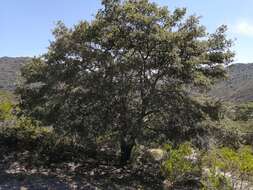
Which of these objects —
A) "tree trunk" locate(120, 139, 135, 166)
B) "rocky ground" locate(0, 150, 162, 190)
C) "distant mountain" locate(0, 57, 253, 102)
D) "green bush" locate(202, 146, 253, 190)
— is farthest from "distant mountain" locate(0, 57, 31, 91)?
"green bush" locate(202, 146, 253, 190)

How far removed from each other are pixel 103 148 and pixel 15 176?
6789 mm

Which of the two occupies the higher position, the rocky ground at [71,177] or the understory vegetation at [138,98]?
the understory vegetation at [138,98]

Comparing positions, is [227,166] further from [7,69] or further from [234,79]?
[234,79]

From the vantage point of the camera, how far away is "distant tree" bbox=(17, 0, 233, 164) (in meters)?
14.5

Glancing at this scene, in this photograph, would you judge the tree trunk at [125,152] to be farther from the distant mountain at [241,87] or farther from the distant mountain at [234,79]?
the distant mountain at [241,87]

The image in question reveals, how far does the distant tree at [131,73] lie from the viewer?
1450 centimetres

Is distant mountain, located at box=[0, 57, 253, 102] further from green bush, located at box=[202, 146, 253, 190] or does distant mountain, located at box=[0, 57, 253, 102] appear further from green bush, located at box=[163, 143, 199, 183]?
green bush, located at box=[163, 143, 199, 183]

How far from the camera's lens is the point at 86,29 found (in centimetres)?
→ 1521

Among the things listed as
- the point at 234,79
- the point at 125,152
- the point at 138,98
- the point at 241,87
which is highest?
the point at 234,79

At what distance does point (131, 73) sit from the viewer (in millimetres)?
14961

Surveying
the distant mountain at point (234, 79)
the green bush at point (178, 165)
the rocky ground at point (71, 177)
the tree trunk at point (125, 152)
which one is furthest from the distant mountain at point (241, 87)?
the green bush at point (178, 165)

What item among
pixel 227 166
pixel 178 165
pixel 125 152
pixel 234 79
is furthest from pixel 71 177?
pixel 234 79

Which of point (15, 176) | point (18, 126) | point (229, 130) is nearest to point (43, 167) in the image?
point (15, 176)

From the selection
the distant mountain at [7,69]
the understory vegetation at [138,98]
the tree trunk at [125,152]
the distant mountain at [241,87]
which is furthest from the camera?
the distant mountain at [241,87]
